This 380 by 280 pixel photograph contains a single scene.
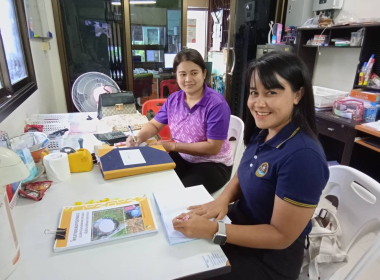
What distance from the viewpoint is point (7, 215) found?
2.15ft

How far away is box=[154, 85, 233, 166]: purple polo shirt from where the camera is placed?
61.4 inches

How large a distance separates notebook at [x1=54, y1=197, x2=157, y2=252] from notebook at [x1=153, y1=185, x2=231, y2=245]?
1.6 inches

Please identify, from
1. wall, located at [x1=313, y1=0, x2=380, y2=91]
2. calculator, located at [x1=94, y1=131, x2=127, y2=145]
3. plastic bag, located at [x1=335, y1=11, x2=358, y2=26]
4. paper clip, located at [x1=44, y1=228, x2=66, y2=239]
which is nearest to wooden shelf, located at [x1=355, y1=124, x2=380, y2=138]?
wall, located at [x1=313, y1=0, x2=380, y2=91]

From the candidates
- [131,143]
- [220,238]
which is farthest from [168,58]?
[220,238]

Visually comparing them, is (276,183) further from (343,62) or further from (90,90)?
(343,62)

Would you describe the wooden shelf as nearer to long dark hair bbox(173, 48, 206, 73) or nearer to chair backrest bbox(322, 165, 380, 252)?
chair backrest bbox(322, 165, 380, 252)

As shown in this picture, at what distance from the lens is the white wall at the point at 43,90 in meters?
1.55


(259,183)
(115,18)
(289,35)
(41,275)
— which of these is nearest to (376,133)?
(259,183)

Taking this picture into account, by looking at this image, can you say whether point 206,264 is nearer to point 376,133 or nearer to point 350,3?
point 376,133

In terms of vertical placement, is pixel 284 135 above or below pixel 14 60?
below

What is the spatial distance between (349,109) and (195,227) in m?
2.19

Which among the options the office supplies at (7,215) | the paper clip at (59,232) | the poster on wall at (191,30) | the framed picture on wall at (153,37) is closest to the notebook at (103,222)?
the paper clip at (59,232)

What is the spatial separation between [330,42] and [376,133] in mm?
1225

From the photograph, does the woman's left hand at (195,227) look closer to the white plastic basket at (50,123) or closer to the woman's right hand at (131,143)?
the woman's right hand at (131,143)
